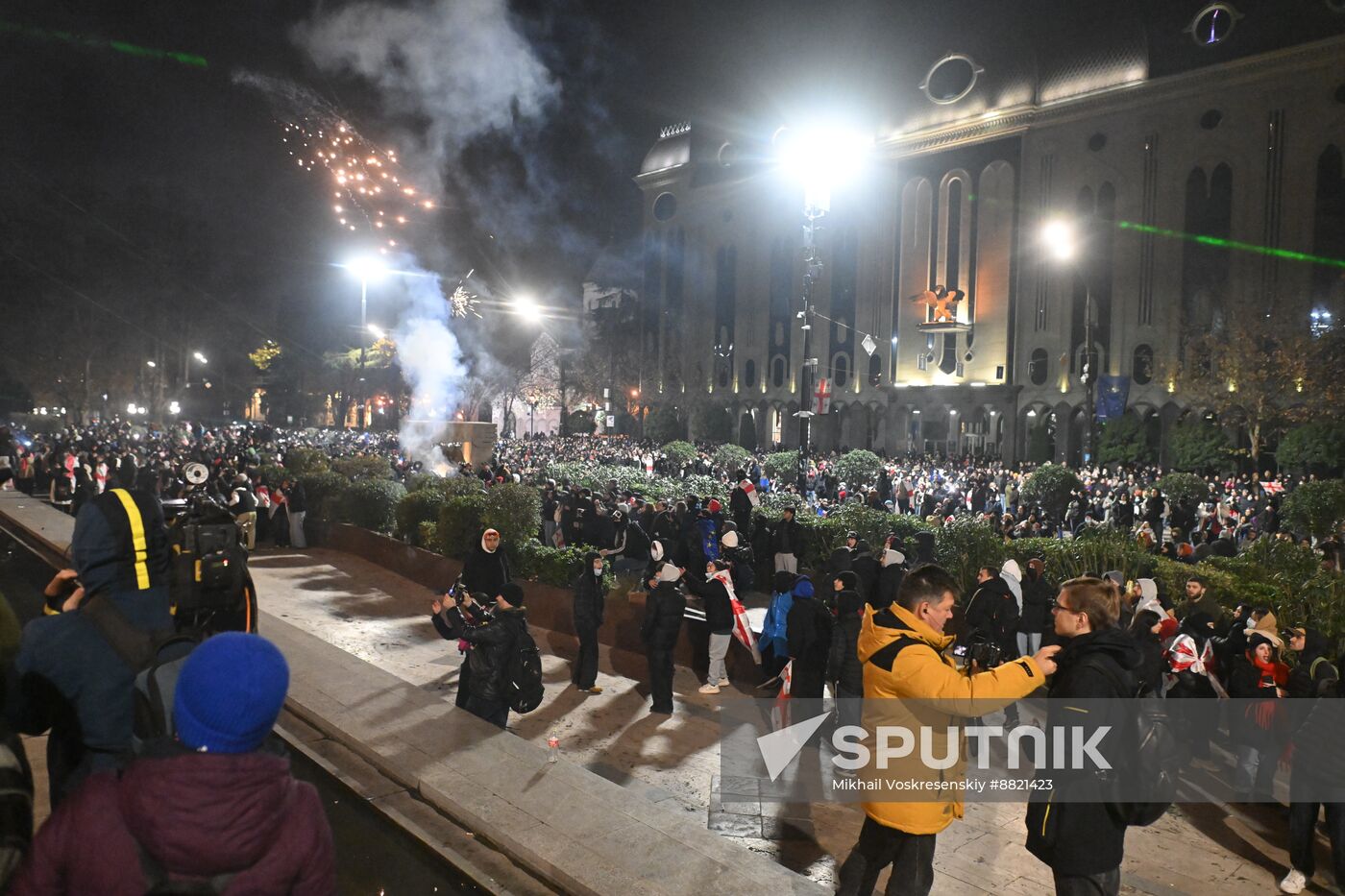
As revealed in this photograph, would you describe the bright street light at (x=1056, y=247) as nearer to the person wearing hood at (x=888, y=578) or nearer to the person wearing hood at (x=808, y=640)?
the person wearing hood at (x=888, y=578)

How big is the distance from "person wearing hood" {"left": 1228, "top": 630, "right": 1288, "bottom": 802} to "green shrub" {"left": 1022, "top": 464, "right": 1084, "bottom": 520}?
13754mm

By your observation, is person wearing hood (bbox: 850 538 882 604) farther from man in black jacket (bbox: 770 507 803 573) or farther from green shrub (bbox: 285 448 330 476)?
green shrub (bbox: 285 448 330 476)

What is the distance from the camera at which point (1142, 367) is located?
123ft

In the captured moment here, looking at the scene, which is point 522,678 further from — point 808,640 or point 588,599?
point 808,640

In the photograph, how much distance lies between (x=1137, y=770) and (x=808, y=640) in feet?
12.7

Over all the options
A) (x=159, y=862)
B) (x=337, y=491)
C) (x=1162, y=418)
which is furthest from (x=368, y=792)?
(x=1162, y=418)

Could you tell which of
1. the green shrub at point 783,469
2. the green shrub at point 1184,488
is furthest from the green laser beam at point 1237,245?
the green shrub at point 783,469

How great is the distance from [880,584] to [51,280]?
4809 centimetres

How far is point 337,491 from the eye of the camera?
16062mm

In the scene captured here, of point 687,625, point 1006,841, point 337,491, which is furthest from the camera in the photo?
point 337,491

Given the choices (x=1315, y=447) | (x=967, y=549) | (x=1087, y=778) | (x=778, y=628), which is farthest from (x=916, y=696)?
(x=1315, y=447)

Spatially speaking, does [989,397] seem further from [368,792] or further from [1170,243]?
[368,792]

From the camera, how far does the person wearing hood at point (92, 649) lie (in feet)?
9.48

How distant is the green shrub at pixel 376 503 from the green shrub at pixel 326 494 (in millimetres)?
543
